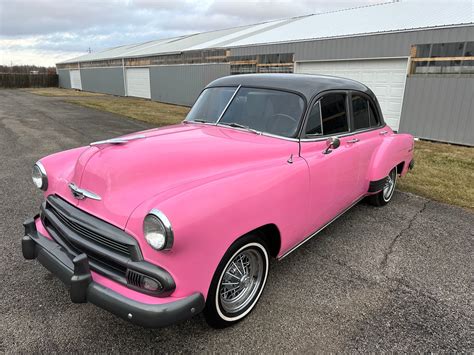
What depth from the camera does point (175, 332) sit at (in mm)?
2570

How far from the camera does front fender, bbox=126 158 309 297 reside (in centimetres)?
207

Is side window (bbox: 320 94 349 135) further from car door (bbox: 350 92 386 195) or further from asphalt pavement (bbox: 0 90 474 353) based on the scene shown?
asphalt pavement (bbox: 0 90 474 353)

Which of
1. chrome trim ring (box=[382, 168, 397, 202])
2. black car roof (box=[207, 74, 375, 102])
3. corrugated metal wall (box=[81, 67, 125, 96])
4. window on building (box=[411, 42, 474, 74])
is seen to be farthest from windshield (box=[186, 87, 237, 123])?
corrugated metal wall (box=[81, 67, 125, 96])

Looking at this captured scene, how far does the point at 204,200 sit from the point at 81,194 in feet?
3.29

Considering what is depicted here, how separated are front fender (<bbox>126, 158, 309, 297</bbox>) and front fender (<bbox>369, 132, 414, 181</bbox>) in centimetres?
219

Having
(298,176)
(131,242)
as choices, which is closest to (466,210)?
(298,176)

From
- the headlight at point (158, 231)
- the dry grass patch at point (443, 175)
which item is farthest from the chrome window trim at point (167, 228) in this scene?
the dry grass patch at point (443, 175)

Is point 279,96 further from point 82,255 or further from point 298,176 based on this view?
point 82,255

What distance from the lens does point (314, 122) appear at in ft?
11.2

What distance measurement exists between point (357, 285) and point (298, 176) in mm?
1234

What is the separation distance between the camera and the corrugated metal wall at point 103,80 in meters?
30.5

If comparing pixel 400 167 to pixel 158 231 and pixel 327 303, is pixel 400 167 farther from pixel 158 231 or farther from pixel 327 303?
pixel 158 231

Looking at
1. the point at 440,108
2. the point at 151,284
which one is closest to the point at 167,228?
the point at 151,284

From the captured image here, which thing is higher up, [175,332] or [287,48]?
[287,48]
